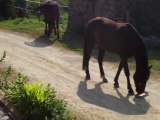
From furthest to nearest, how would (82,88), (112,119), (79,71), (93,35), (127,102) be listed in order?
(79,71) → (93,35) → (82,88) → (127,102) → (112,119)

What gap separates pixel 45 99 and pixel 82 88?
8.89ft

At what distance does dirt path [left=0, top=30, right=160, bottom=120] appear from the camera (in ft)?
27.8

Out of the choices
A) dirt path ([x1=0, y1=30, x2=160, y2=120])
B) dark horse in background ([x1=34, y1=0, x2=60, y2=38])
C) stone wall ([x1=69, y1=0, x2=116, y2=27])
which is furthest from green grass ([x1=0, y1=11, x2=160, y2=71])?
dirt path ([x1=0, y1=30, x2=160, y2=120])

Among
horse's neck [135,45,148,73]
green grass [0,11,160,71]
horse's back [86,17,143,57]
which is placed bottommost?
green grass [0,11,160,71]

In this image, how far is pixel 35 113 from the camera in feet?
23.1

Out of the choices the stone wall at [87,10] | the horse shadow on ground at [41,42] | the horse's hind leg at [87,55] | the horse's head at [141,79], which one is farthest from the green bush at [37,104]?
the stone wall at [87,10]

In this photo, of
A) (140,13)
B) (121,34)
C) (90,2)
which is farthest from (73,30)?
(121,34)

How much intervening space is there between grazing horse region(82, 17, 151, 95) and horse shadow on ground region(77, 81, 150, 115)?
48 centimetres

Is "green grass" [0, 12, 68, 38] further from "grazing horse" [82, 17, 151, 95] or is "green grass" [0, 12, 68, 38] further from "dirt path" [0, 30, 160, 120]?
"grazing horse" [82, 17, 151, 95]

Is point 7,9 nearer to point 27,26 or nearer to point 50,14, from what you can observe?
point 27,26

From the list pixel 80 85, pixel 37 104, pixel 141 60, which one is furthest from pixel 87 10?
pixel 37 104

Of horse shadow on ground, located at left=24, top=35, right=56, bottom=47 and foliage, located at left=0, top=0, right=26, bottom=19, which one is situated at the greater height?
foliage, located at left=0, top=0, right=26, bottom=19

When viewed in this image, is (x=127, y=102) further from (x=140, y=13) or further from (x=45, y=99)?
(x=140, y=13)

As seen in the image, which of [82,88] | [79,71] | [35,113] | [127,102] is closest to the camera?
[35,113]
